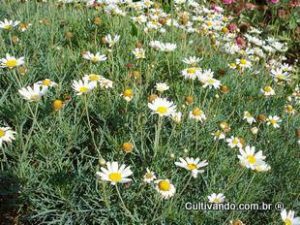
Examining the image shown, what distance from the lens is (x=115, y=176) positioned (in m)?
1.72

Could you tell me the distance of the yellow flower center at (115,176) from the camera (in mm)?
1696

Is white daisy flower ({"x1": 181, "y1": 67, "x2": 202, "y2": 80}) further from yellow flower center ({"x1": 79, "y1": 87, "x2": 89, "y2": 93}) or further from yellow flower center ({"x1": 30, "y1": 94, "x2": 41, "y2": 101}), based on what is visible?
yellow flower center ({"x1": 30, "y1": 94, "x2": 41, "y2": 101})

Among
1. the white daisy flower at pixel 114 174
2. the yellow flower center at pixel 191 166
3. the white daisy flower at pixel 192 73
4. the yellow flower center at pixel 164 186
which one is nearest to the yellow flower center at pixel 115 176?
the white daisy flower at pixel 114 174

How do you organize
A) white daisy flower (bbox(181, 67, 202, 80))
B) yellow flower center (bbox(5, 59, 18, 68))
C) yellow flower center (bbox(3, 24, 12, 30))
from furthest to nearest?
yellow flower center (bbox(3, 24, 12, 30)) → white daisy flower (bbox(181, 67, 202, 80)) → yellow flower center (bbox(5, 59, 18, 68))

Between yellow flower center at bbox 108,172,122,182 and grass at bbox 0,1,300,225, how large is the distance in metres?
0.07

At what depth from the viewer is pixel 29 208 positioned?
2086 mm

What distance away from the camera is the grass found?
201 cm

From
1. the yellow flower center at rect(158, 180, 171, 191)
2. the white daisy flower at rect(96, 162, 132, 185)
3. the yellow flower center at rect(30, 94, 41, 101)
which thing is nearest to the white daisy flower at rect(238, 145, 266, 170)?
the yellow flower center at rect(158, 180, 171, 191)

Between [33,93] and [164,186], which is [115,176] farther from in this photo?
[33,93]

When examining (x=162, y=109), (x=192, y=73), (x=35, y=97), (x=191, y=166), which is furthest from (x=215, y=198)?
(x=35, y=97)

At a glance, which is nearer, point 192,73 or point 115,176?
point 115,176

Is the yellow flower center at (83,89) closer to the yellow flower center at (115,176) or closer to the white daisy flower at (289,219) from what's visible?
the yellow flower center at (115,176)

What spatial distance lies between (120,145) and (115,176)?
1.69ft

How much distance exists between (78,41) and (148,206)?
69.6 inches
